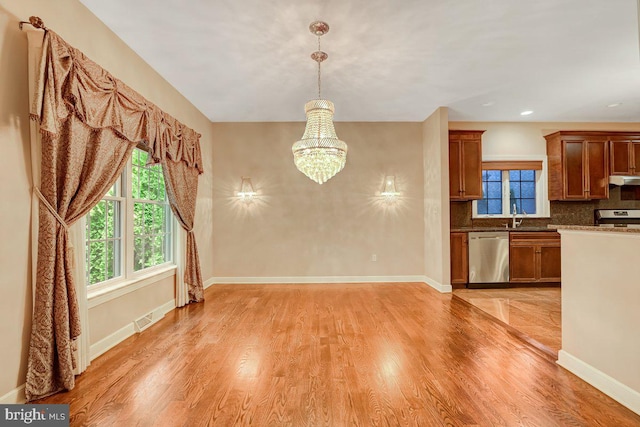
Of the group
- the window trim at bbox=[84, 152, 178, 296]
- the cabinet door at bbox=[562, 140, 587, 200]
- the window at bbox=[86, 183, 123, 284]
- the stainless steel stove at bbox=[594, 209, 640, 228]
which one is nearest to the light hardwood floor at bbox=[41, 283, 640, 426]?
the window trim at bbox=[84, 152, 178, 296]

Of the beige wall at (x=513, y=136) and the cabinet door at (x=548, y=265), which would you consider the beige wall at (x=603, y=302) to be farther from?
the beige wall at (x=513, y=136)

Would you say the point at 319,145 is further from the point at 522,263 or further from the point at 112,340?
the point at 522,263

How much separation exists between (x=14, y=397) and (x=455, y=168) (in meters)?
5.72

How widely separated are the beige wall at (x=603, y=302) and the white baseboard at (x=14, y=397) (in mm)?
3741

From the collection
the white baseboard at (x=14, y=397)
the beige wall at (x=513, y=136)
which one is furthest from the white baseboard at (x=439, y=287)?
the white baseboard at (x=14, y=397)

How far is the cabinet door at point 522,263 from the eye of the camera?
521 centimetres

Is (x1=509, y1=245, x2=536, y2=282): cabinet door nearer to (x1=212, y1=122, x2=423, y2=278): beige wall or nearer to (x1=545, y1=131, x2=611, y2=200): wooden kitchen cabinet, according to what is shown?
(x1=545, y1=131, x2=611, y2=200): wooden kitchen cabinet

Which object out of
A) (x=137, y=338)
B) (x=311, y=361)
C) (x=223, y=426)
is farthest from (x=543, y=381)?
(x=137, y=338)

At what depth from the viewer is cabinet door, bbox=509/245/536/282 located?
5215 millimetres

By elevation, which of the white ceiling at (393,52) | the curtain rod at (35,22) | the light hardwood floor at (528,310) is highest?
the white ceiling at (393,52)

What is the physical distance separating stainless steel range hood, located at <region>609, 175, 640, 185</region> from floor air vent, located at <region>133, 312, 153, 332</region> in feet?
23.9

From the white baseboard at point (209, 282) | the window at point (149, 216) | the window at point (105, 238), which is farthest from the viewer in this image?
the white baseboard at point (209, 282)

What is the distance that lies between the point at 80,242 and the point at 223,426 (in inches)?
68.7

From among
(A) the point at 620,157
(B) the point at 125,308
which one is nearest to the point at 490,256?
(A) the point at 620,157
